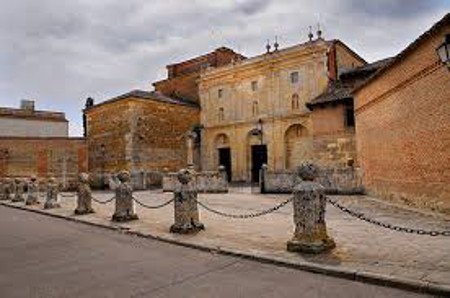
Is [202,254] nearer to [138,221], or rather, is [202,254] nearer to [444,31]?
[138,221]

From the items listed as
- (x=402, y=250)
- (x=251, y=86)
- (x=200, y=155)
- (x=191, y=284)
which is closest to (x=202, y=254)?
(x=191, y=284)

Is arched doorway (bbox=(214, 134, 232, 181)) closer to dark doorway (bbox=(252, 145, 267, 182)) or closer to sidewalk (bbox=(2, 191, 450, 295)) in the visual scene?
dark doorway (bbox=(252, 145, 267, 182))

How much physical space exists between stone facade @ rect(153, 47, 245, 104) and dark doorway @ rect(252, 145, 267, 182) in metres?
8.24

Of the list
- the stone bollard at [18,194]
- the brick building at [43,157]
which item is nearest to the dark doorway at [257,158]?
the brick building at [43,157]

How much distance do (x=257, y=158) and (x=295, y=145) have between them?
144 inches

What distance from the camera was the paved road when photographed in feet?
17.7

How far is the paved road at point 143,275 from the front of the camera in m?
5.41

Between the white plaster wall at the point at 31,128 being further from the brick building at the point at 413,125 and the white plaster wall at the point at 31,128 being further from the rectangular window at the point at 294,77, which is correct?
the brick building at the point at 413,125

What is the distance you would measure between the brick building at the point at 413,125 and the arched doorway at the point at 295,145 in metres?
13.4

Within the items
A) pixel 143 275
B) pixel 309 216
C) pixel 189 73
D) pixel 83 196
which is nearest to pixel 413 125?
pixel 309 216

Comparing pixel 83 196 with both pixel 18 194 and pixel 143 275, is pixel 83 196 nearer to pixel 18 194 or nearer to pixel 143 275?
pixel 143 275

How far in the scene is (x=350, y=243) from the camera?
7863 millimetres

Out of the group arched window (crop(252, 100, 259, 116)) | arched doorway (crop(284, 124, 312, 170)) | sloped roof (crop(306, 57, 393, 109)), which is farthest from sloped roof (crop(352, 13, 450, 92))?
arched window (crop(252, 100, 259, 116))

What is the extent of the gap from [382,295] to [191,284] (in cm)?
236
